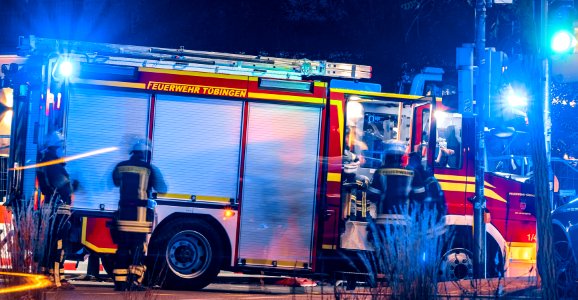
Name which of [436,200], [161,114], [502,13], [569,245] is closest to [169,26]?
[502,13]

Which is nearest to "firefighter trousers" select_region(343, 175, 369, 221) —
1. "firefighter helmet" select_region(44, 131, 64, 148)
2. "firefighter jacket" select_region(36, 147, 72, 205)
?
"firefighter jacket" select_region(36, 147, 72, 205)

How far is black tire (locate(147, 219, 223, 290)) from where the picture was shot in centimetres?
1238

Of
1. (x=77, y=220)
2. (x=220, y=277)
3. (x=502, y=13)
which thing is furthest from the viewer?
(x=502, y=13)

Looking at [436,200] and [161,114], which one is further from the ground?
[161,114]

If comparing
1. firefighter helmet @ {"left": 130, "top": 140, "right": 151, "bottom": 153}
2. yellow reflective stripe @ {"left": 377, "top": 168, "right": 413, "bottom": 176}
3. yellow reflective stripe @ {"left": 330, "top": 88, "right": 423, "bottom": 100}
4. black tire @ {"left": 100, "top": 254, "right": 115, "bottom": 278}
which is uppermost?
yellow reflective stripe @ {"left": 330, "top": 88, "right": 423, "bottom": 100}

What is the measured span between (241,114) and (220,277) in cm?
375

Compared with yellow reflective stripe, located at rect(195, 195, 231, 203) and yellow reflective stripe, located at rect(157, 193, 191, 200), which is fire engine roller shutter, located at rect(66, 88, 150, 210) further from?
yellow reflective stripe, located at rect(195, 195, 231, 203)

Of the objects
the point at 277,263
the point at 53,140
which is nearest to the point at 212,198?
the point at 277,263

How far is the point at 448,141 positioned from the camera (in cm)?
1312

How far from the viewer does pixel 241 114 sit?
12812 mm

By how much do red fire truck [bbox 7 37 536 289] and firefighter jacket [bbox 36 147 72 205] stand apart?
19 cm

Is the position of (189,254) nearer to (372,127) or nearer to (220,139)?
(220,139)

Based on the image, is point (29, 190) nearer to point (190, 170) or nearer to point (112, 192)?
point (112, 192)

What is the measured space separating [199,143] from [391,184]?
2691 mm
